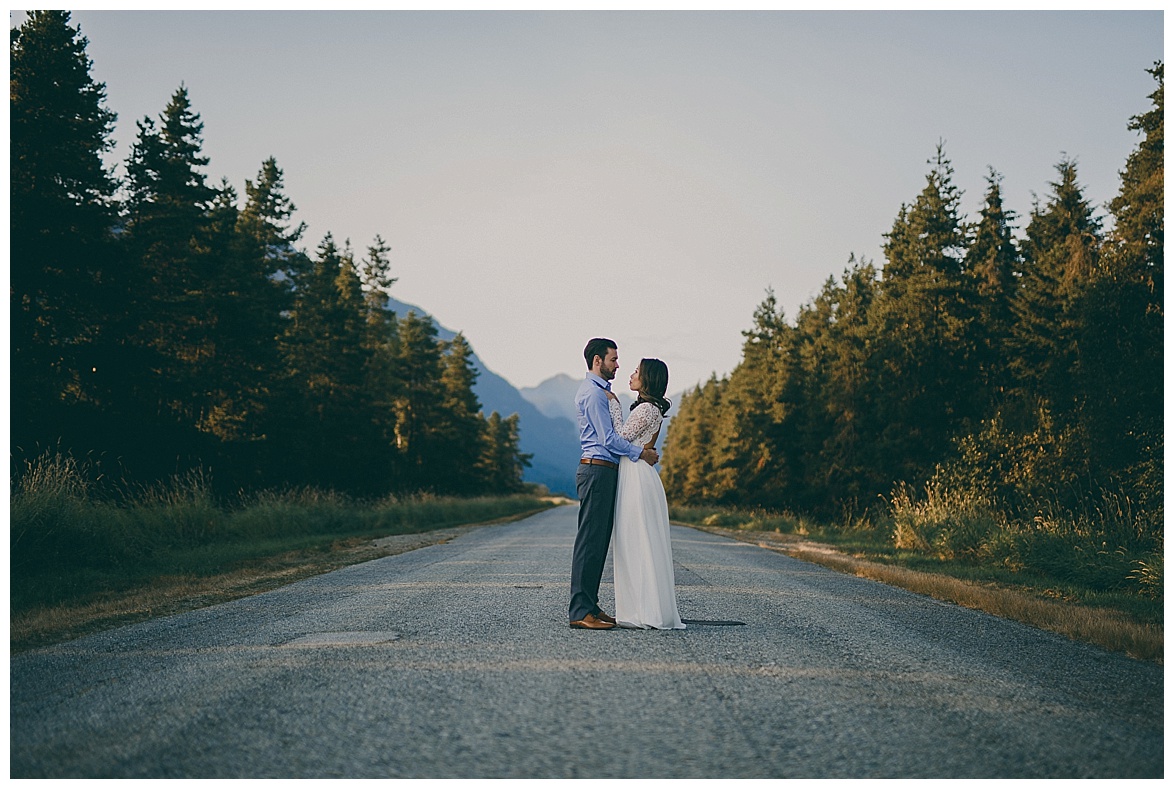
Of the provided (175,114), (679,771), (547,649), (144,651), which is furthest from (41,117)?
(679,771)

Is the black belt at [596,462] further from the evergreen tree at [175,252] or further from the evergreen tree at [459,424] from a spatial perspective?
the evergreen tree at [459,424]

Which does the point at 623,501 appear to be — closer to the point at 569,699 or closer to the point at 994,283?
the point at 569,699

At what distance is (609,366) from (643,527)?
4.73 feet

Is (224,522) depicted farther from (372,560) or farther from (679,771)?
(679,771)

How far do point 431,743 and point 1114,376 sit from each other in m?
16.8

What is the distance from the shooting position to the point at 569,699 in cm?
403

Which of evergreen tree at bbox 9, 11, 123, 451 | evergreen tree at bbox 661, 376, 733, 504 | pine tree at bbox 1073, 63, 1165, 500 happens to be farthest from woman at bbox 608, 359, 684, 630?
evergreen tree at bbox 661, 376, 733, 504

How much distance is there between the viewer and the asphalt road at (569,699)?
10.4ft

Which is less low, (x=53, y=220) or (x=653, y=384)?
(x=53, y=220)

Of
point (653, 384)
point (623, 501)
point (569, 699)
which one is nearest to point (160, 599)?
point (623, 501)

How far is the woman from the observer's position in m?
6.43

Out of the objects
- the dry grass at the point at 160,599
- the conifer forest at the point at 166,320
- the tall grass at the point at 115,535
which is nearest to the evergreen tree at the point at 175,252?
the conifer forest at the point at 166,320

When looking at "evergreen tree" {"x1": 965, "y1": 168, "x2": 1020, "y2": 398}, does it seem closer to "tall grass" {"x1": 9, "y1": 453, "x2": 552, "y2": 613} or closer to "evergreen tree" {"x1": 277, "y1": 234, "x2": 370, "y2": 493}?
"tall grass" {"x1": 9, "y1": 453, "x2": 552, "y2": 613}

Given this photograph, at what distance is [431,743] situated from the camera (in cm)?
332
